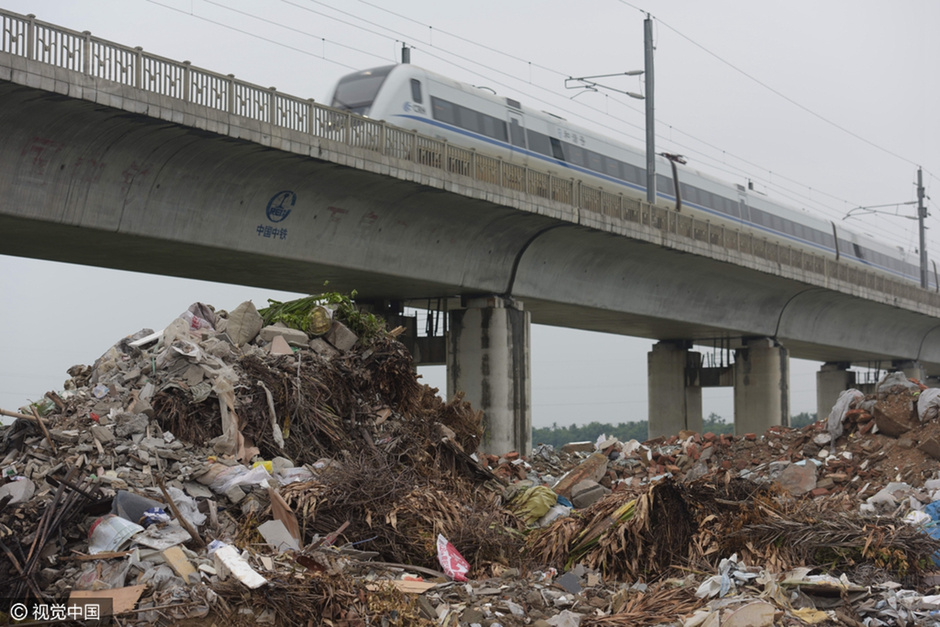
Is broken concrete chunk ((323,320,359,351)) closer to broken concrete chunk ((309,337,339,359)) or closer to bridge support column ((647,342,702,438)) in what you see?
broken concrete chunk ((309,337,339,359))

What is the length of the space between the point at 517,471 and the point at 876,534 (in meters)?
7.12

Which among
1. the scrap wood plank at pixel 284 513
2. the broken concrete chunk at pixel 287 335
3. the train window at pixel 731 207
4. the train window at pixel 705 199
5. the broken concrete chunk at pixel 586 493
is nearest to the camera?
the scrap wood plank at pixel 284 513

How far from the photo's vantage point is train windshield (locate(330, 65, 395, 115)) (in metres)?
24.0

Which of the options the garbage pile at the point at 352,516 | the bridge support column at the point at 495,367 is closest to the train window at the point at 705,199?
the bridge support column at the point at 495,367

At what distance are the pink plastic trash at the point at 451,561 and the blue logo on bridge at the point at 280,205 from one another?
11177mm

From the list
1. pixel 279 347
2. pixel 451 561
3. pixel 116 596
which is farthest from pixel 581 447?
pixel 116 596

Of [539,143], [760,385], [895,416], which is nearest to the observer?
[895,416]

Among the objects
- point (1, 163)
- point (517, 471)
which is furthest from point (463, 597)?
point (1, 163)

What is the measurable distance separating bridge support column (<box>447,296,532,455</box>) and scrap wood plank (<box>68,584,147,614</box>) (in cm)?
1806

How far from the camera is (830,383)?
53.7m

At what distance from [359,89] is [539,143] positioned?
5.97 meters

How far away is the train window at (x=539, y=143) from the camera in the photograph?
91.1 feet

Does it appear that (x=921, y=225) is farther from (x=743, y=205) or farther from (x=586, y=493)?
(x=586, y=493)

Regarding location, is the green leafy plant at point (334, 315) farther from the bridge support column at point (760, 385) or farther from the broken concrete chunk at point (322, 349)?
the bridge support column at point (760, 385)
